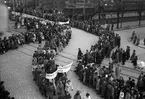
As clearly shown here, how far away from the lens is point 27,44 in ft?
74.6

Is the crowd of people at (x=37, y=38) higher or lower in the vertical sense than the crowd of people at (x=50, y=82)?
higher

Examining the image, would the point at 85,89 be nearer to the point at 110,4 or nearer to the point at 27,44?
the point at 27,44

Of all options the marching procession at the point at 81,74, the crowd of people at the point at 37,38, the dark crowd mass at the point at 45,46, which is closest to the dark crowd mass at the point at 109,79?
the marching procession at the point at 81,74

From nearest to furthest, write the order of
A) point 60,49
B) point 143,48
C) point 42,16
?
point 60,49, point 143,48, point 42,16

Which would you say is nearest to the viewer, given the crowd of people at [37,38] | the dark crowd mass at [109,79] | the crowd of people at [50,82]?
the crowd of people at [50,82]

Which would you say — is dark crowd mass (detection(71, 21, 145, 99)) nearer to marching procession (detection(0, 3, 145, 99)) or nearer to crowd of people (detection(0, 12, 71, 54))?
marching procession (detection(0, 3, 145, 99))

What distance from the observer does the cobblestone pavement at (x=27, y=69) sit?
12.6 m

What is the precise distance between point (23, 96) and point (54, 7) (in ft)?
130

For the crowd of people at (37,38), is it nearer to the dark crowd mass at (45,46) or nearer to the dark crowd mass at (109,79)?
the dark crowd mass at (45,46)

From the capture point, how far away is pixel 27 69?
1589 centimetres

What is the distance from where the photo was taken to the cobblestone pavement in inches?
496

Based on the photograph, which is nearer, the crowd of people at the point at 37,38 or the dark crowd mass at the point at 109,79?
the dark crowd mass at the point at 109,79

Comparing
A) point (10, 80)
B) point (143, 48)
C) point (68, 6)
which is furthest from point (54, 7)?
point (10, 80)

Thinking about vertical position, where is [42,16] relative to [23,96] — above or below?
above
